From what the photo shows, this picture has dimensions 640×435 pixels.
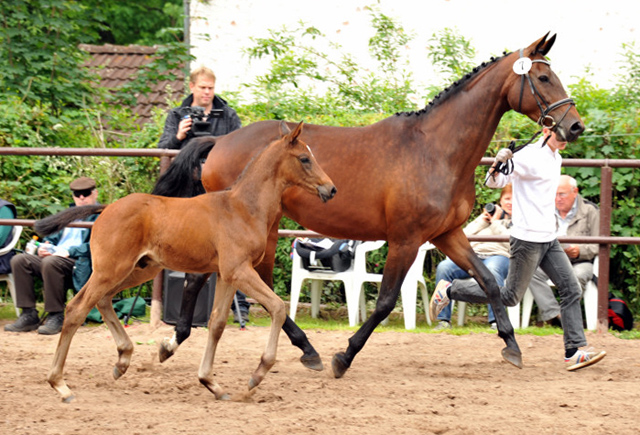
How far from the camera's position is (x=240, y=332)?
7.48 meters

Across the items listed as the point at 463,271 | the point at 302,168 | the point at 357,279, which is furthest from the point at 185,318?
the point at 463,271

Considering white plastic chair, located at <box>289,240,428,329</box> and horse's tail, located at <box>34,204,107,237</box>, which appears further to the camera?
white plastic chair, located at <box>289,240,428,329</box>

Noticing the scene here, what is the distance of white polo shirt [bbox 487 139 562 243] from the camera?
5.98m

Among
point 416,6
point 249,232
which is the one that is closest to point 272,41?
point 416,6

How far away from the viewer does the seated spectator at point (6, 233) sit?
7.72 meters

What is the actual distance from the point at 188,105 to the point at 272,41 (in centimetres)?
398

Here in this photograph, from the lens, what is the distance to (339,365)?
5.82 m

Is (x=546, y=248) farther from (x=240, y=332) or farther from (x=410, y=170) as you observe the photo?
(x=240, y=332)

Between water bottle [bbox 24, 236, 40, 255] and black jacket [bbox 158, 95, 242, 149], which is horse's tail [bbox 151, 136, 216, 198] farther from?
water bottle [bbox 24, 236, 40, 255]

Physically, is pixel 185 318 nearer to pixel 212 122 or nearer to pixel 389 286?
pixel 389 286

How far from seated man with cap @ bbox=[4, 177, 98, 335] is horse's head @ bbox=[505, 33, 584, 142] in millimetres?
3845

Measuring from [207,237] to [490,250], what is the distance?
12.0ft

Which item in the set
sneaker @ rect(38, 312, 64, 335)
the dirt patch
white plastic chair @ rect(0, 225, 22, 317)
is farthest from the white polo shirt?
white plastic chair @ rect(0, 225, 22, 317)

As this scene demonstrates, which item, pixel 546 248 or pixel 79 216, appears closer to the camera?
pixel 79 216
